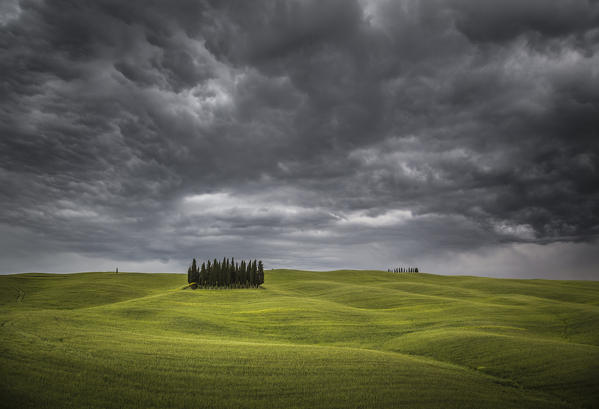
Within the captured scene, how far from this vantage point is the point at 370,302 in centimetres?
6350

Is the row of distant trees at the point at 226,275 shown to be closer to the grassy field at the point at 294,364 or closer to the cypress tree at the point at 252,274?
the cypress tree at the point at 252,274

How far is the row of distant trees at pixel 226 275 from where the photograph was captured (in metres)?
93.2

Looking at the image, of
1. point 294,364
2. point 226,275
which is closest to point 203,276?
point 226,275

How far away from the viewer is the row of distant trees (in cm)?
9325

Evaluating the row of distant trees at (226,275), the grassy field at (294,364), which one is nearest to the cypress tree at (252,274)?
the row of distant trees at (226,275)

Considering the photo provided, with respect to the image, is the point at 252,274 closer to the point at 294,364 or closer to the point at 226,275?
the point at 226,275

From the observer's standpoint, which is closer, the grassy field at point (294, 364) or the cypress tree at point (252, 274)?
the grassy field at point (294, 364)

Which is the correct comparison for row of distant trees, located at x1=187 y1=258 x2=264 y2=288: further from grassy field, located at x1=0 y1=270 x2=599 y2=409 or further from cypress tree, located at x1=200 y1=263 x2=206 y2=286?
grassy field, located at x1=0 y1=270 x2=599 y2=409

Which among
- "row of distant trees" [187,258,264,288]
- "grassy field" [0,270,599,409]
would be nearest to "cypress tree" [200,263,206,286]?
"row of distant trees" [187,258,264,288]

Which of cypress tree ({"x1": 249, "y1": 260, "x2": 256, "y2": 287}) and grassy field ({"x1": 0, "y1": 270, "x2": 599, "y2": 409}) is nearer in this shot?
grassy field ({"x1": 0, "y1": 270, "x2": 599, "y2": 409})

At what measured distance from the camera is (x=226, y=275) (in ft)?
307

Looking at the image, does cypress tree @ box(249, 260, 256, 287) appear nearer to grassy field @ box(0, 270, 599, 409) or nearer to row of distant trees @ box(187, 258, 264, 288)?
row of distant trees @ box(187, 258, 264, 288)

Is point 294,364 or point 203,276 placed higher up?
point 203,276

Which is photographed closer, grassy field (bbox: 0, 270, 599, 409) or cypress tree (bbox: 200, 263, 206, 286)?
grassy field (bbox: 0, 270, 599, 409)
